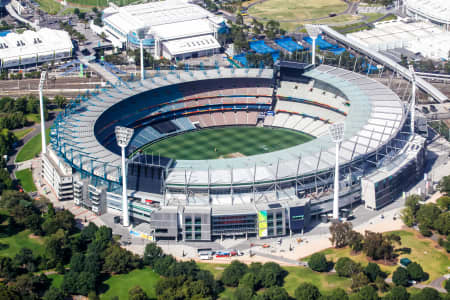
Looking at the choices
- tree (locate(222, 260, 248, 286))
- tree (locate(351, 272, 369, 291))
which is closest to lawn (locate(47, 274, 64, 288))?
tree (locate(222, 260, 248, 286))

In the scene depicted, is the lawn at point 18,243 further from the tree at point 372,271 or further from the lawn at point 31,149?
the tree at point 372,271

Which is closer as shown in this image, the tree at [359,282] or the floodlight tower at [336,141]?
the tree at [359,282]

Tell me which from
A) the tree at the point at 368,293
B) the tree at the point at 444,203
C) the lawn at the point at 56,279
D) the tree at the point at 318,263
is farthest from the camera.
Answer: the tree at the point at 444,203

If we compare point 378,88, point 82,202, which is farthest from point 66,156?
point 378,88

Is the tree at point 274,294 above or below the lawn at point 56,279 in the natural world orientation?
above

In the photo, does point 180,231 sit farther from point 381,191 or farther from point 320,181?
point 381,191

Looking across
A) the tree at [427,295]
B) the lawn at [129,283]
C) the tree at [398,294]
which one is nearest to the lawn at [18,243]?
the lawn at [129,283]

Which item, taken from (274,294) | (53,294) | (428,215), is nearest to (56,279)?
(53,294)
